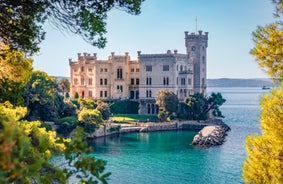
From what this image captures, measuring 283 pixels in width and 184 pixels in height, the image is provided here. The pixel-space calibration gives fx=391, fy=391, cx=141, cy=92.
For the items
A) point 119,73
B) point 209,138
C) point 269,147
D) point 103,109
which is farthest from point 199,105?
point 269,147

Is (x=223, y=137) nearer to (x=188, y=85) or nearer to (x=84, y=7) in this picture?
(x=188, y=85)

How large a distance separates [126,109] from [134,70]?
6.31m

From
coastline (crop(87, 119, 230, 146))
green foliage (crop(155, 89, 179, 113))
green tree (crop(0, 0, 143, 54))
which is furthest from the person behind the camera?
green foliage (crop(155, 89, 179, 113))

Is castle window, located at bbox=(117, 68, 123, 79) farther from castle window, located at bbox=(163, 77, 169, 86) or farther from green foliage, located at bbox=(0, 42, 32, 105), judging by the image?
green foliage, located at bbox=(0, 42, 32, 105)

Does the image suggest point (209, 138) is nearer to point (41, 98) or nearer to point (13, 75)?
point (41, 98)

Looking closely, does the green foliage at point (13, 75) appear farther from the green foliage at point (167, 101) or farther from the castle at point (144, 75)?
the castle at point (144, 75)

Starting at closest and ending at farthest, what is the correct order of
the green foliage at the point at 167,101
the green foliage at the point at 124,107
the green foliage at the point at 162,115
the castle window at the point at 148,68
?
the green foliage at the point at 167,101 < the green foliage at the point at 162,115 < the green foliage at the point at 124,107 < the castle window at the point at 148,68

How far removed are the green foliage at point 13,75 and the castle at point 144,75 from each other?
45323 millimetres

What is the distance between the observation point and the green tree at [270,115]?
29.1 ft

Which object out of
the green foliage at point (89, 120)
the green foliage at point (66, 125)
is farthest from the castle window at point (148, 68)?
the green foliage at point (66, 125)

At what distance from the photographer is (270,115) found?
361 inches

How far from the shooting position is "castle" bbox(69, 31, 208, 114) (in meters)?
56.6

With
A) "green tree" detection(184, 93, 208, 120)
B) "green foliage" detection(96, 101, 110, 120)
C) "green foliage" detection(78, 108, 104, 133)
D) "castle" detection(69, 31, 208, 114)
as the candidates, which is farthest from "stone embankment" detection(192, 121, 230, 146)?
"castle" detection(69, 31, 208, 114)

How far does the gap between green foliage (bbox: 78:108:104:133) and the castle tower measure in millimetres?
22489
